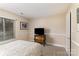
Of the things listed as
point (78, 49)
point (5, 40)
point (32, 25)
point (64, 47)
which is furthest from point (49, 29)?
point (5, 40)

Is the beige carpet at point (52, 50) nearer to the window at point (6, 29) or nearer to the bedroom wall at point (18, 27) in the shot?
the bedroom wall at point (18, 27)

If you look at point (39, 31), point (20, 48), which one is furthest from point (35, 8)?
point (20, 48)

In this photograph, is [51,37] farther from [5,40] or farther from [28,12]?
[5,40]

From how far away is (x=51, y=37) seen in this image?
1.55m

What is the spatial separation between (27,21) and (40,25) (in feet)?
0.75

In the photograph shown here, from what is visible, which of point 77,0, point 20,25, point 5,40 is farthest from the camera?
point 20,25

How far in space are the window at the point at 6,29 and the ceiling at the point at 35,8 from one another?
0.17 meters

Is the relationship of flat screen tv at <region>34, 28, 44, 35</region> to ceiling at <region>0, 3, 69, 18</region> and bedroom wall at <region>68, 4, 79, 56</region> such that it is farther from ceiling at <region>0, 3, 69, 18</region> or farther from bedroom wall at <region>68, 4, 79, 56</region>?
bedroom wall at <region>68, 4, 79, 56</region>

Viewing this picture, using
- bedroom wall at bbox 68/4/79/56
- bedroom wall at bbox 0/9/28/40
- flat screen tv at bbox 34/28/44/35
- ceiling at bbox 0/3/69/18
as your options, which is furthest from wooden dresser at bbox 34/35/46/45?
bedroom wall at bbox 68/4/79/56

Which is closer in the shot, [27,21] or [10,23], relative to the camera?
[10,23]

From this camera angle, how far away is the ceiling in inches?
51.7

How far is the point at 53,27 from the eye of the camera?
1538 mm

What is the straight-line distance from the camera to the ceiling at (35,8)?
1313 mm

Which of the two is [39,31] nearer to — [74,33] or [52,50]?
[52,50]
